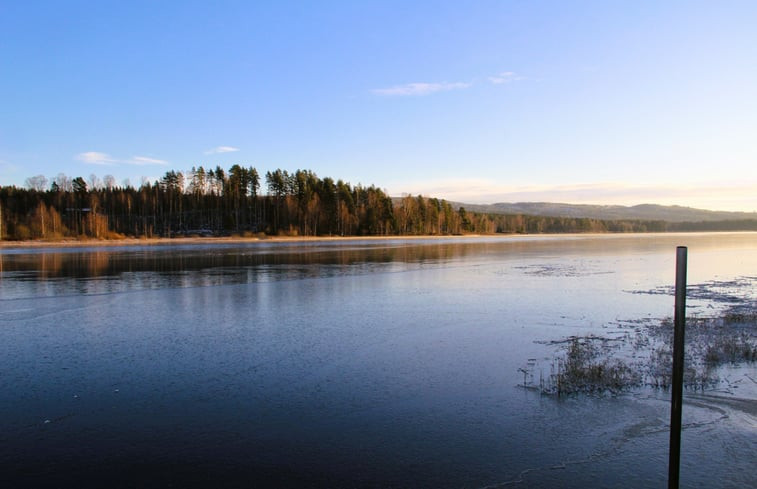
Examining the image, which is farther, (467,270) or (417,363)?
(467,270)

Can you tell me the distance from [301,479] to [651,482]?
368 cm

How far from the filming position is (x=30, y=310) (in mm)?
16047

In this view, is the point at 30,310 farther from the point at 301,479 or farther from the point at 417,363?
the point at 301,479

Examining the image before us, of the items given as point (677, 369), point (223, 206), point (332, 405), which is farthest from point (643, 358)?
point (223, 206)

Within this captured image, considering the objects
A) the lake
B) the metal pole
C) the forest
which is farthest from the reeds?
the forest

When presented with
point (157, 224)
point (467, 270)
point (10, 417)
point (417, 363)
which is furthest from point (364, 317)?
point (157, 224)

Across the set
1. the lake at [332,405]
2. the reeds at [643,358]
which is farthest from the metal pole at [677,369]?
the reeds at [643,358]

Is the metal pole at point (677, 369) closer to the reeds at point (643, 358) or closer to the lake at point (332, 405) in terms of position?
the lake at point (332, 405)

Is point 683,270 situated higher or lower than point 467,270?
higher

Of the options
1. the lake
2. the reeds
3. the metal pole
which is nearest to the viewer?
the metal pole

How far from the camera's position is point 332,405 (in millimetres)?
7781

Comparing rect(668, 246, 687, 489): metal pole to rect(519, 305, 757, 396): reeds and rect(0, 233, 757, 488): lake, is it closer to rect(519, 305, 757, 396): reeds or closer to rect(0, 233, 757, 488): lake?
rect(0, 233, 757, 488): lake

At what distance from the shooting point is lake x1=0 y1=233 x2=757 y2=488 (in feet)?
18.7

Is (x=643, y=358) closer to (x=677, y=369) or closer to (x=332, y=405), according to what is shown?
(x=332, y=405)
